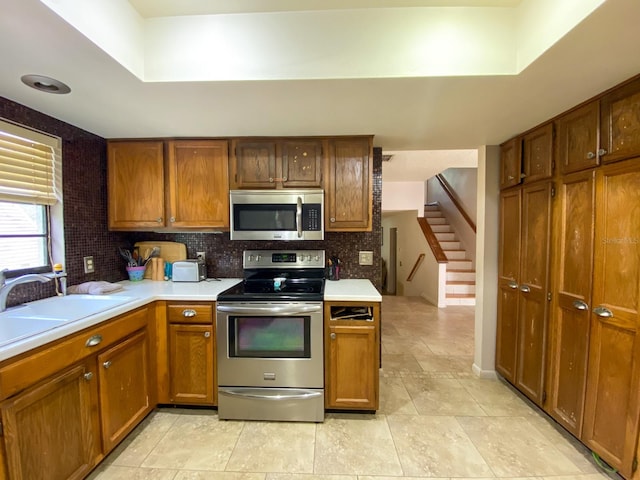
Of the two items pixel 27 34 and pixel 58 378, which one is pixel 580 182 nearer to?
pixel 27 34

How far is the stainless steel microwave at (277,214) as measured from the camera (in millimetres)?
2154

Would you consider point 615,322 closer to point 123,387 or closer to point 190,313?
point 190,313

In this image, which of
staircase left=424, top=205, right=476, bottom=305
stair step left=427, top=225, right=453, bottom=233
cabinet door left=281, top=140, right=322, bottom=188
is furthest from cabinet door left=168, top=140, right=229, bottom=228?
stair step left=427, top=225, right=453, bottom=233

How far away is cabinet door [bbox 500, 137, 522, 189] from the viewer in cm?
212

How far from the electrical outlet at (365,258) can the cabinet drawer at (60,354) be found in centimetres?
176

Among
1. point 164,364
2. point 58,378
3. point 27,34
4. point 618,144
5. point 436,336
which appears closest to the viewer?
point 27,34

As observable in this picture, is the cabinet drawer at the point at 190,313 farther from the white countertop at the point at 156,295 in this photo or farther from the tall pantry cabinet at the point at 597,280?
the tall pantry cabinet at the point at 597,280

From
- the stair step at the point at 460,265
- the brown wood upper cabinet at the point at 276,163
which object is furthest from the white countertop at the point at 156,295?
the stair step at the point at 460,265

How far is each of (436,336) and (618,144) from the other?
271 centimetres

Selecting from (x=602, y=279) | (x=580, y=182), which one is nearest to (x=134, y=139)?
(x=580, y=182)

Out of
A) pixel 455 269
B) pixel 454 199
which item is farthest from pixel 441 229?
pixel 455 269

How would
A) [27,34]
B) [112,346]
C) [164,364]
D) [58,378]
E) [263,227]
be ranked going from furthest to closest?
[263,227] < [164,364] < [112,346] < [58,378] < [27,34]

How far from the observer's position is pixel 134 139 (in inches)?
89.4

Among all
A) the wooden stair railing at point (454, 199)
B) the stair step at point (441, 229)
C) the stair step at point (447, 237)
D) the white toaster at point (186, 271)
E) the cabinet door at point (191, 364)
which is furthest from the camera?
the stair step at point (441, 229)
